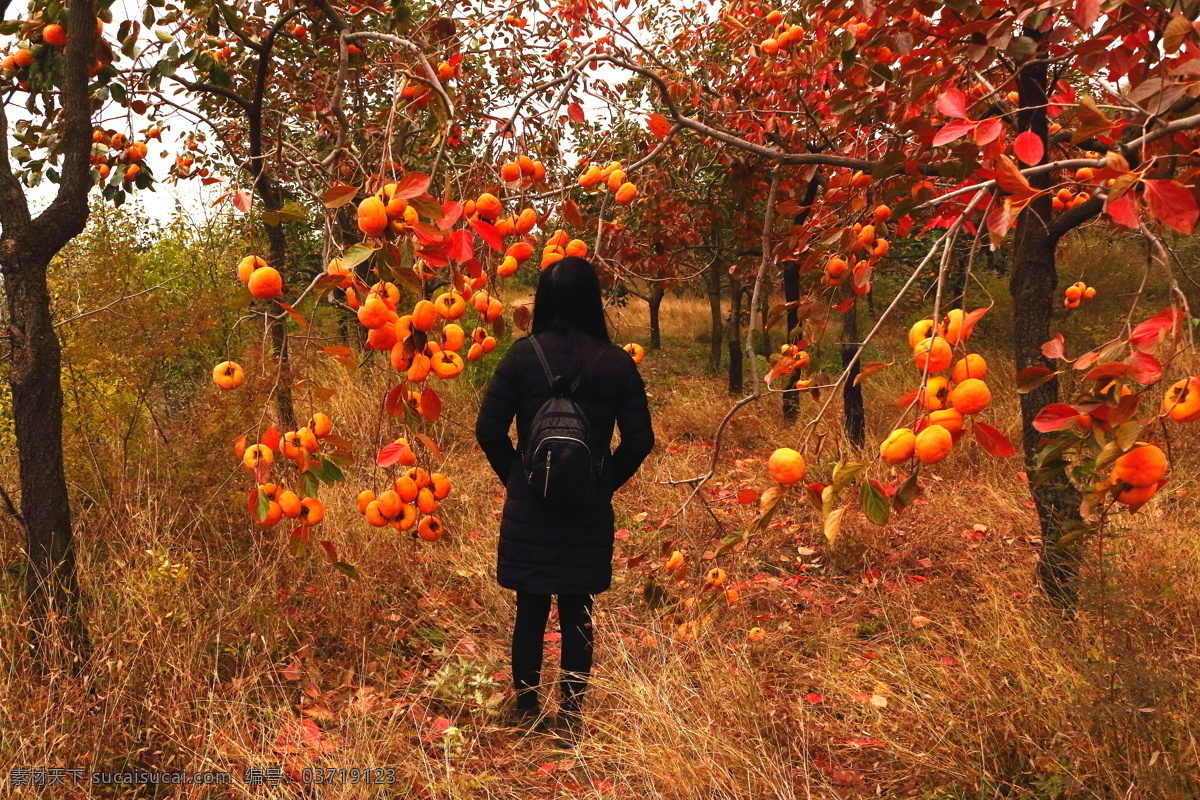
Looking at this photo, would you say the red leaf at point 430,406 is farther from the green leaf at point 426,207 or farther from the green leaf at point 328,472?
the green leaf at point 426,207

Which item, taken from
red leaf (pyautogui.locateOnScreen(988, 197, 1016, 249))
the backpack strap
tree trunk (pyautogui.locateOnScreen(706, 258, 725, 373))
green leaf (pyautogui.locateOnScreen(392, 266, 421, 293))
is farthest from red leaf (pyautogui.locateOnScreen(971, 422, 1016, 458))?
tree trunk (pyautogui.locateOnScreen(706, 258, 725, 373))

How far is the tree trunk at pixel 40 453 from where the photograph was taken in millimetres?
2010

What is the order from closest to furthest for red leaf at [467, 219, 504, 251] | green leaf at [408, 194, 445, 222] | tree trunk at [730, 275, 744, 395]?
green leaf at [408, 194, 445, 222] → red leaf at [467, 219, 504, 251] → tree trunk at [730, 275, 744, 395]

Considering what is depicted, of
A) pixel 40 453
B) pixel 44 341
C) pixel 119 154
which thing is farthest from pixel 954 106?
pixel 119 154

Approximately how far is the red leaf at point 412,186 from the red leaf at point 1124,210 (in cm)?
83

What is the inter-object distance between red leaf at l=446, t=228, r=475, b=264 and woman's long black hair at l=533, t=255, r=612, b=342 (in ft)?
2.97

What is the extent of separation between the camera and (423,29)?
6.52ft

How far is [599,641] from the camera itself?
271cm

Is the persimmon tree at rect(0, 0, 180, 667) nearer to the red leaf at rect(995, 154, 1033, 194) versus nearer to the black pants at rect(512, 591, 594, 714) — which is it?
the black pants at rect(512, 591, 594, 714)

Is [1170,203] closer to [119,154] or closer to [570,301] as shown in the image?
[570,301]

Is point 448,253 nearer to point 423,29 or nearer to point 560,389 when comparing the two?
point 560,389

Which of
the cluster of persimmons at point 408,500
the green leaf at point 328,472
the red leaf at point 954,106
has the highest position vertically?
the red leaf at point 954,106

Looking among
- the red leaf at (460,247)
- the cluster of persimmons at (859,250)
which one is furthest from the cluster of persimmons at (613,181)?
the red leaf at (460,247)

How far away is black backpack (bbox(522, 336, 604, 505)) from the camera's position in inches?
77.8
